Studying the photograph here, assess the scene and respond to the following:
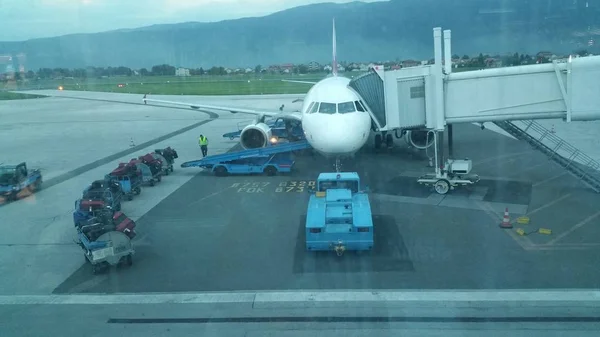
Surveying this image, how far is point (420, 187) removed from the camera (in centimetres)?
1517

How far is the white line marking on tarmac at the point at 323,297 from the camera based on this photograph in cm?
774

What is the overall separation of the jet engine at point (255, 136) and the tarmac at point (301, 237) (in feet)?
5.55

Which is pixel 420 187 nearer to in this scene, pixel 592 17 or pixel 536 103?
pixel 536 103

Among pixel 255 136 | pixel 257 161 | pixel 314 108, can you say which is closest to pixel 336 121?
pixel 314 108

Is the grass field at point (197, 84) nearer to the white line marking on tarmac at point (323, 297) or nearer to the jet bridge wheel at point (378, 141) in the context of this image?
the jet bridge wheel at point (378, 141)

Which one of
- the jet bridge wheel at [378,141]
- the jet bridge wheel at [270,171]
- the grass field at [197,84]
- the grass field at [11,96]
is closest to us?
the jet bridge wheel at [270,171]

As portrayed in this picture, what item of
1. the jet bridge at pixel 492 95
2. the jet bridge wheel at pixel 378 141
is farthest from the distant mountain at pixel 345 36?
the jet bridge wheel at pixel 378 141

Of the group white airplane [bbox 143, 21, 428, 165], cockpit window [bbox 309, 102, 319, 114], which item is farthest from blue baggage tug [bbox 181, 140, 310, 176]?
cockpit window [bbox 309, 102, 319, 114]

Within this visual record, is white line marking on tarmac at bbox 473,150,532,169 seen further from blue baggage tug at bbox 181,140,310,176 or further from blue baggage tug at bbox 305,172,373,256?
blue baggage tug at bbox 305,172,373,256

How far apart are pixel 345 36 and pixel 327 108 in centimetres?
3686

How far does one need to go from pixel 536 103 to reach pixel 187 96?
41.4 m

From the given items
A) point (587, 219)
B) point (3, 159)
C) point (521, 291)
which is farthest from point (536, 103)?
point (3, 159)

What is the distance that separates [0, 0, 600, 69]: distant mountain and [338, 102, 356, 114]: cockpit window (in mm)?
8317

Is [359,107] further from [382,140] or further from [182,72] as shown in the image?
[182,72]
